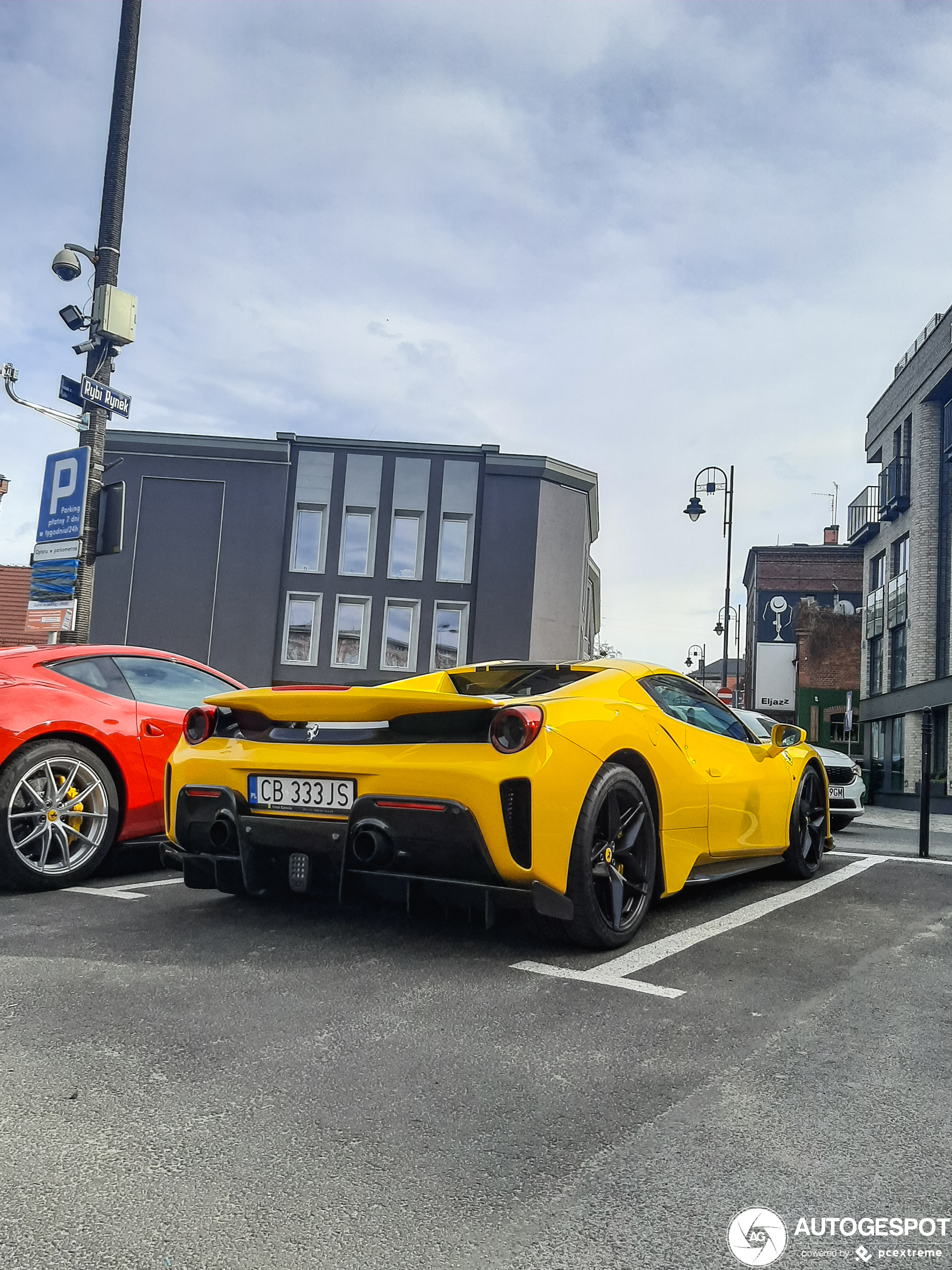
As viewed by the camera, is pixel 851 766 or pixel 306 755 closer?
pixel 306 755

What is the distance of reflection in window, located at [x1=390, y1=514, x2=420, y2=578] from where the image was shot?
101 ft

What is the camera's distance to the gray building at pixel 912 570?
26469mm

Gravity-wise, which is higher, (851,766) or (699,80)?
(699,80)

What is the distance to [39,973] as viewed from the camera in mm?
3455

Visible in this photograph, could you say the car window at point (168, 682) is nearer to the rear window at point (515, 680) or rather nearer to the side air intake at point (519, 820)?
the rear window at point (515, 680)

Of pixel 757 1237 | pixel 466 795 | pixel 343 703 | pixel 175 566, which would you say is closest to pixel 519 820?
pixel 466 795

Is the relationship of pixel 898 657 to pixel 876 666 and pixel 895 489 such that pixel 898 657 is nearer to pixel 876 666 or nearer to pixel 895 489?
pixel 876 666

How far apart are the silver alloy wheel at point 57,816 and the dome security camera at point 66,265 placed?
23.0ft

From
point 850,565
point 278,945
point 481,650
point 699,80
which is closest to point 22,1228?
point 278,945

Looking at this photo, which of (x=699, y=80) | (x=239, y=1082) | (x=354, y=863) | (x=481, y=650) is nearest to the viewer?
(x=239, y=1082)

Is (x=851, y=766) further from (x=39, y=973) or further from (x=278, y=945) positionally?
(x=39, y=973)

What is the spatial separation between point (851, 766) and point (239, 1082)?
10.3 meters

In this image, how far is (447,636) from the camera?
30625 mm

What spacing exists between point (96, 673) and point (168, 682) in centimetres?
55
